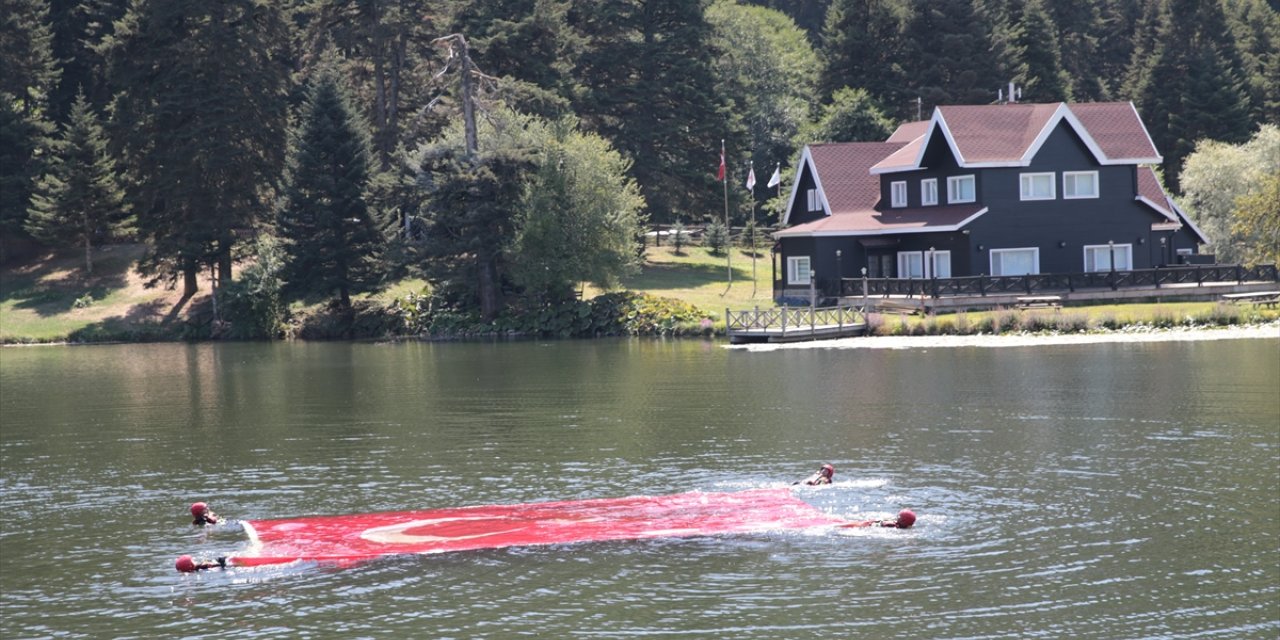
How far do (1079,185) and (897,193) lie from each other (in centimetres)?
907

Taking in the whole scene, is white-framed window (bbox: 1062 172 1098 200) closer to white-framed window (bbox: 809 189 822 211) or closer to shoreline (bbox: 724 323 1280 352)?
white-framed window (bbox: 809 189 822 211)

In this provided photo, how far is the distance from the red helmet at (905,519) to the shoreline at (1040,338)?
107 feet

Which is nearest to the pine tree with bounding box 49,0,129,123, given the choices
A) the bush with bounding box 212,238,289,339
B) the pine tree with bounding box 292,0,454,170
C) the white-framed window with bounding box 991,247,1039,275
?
the pine tree with bounding box 292,0,454,170

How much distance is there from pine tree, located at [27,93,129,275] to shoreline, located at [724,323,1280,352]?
40.6 m

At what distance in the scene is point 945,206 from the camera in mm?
70500

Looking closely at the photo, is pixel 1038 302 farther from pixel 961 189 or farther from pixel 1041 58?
pixel 1041 58

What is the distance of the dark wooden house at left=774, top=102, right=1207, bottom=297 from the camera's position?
68.2 meters

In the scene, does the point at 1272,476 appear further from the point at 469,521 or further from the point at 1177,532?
the point at 469,521

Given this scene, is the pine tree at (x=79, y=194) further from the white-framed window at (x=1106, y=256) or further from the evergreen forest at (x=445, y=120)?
the white-framed window at (x=1106, y=256)

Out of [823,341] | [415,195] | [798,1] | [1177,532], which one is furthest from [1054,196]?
[798,1]

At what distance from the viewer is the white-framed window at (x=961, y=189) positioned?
69062mm

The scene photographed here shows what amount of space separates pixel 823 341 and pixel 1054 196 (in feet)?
54.3

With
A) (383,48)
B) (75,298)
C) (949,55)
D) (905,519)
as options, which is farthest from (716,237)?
(905,519)

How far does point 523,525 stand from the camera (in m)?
24.8
